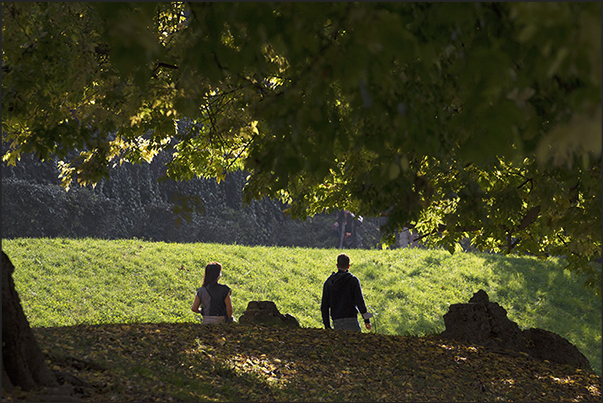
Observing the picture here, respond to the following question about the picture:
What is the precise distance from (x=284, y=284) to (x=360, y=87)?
43.4 ft

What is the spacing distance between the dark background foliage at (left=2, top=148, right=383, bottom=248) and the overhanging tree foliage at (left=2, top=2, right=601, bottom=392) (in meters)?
10.6

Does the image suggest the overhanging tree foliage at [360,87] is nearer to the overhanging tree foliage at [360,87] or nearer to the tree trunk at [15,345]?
the overhanging tree foliage at [360,87]

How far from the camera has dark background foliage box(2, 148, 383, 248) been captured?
20.3 m

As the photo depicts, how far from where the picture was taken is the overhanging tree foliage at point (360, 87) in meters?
3.13

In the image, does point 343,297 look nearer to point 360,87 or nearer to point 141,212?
point 360,87

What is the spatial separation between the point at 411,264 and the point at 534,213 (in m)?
9.50

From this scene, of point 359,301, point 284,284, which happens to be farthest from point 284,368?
point 284,284

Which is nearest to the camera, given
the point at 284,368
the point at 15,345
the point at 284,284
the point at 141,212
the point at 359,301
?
the point at 15,345

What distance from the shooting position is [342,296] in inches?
331

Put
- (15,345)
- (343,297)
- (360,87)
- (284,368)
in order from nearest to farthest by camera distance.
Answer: (360,87), (15,345), (284,368), (343,297)

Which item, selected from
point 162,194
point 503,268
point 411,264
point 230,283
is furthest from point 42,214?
point 503,268

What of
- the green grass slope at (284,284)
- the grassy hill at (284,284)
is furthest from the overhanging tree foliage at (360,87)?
the green grass slope at (284,284)

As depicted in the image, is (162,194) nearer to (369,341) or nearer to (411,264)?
(411,264)

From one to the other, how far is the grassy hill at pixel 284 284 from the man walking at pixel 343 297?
12.5 ft
